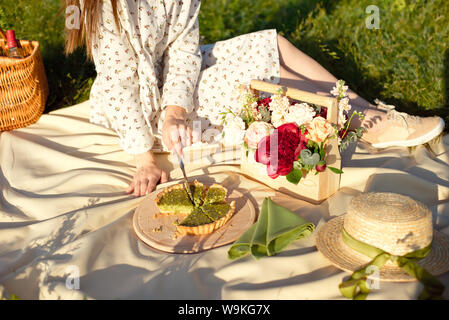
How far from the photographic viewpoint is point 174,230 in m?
1.95

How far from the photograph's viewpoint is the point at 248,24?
169 inches

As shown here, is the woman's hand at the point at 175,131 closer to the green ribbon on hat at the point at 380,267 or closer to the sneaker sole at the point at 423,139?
the green ribbon on hat at the point at 380,267

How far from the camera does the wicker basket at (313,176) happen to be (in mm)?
2031

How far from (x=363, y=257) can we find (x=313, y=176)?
56 cm

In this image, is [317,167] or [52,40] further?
[52,40]

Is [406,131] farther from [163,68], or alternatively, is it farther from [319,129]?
[163,68]

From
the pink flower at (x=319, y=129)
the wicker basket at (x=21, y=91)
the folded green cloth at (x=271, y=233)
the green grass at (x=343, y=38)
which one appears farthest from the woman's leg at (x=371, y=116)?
the wicker basket at (x=21, y=91)

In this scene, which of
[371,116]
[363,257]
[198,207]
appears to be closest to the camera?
[363,257]

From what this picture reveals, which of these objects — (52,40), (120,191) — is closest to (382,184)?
(120,191)

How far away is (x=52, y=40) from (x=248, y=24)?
1.76 m
